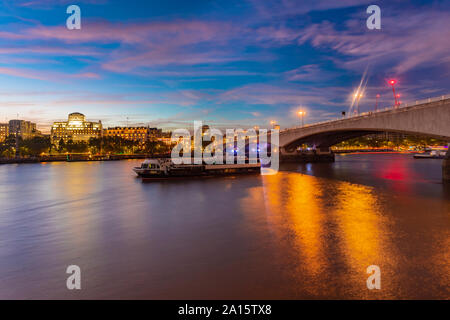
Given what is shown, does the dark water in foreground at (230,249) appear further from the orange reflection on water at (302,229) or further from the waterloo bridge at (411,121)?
the waterloo bridge at (411,121)

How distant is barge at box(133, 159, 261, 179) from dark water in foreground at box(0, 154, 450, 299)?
1907 centimetres

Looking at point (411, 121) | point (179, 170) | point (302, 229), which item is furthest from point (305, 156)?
point (302, 229)

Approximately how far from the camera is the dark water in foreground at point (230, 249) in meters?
8.49

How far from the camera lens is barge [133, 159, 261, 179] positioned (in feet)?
141

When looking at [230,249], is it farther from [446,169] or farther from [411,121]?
[446,169]

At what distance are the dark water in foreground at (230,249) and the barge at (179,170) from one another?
19070 millimetres

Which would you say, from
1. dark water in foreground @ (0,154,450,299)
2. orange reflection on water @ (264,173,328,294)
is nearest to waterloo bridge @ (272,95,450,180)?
dark water in foreground @ (0,154,450,299)

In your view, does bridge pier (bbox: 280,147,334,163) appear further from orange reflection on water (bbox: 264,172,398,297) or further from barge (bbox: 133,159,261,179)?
orange reflection on water (bbox: 264,172,398,297)

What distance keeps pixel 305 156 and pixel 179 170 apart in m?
45.3

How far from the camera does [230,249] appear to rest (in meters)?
12.0
